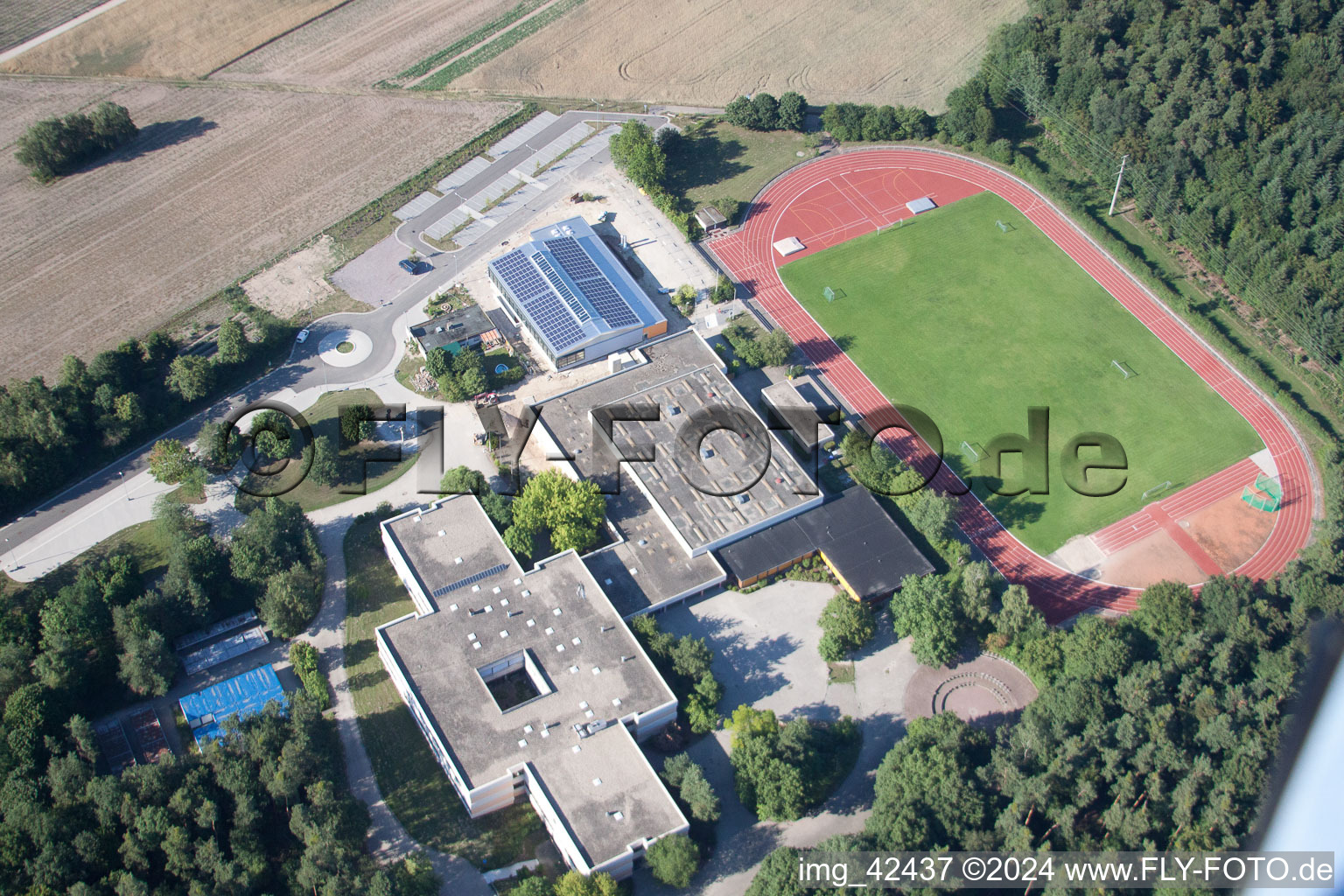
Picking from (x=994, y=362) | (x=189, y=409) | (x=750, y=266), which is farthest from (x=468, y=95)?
(x=994, y=362)

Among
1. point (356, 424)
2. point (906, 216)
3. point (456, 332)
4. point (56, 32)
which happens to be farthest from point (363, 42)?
point (906, 216)

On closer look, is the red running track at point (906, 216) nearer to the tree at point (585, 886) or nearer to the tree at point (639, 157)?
the tree at point (639, 157)

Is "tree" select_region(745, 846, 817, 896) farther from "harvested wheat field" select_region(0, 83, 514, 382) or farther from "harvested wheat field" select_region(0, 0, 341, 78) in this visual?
"harvested wheat field" select_region(0, 0, 341, 78)

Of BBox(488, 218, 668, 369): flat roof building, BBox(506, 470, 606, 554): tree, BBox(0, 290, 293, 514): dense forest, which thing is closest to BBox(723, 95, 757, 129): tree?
BBox(488, 218, 668, 369): flat roof building

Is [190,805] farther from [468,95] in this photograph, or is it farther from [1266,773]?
[468,95]

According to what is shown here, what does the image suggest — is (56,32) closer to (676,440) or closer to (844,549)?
(676,440)

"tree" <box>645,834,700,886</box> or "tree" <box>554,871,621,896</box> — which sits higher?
"tree" <box>554,871,621,896</box>
